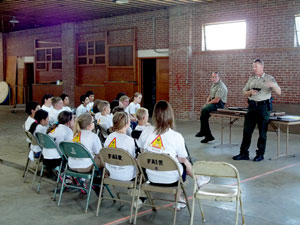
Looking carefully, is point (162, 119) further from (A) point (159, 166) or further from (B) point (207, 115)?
(B) point (207, 115)

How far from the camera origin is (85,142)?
4.86 metres

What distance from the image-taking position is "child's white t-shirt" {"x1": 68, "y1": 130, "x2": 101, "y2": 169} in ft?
15.7

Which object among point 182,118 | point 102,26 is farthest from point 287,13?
point 102,26

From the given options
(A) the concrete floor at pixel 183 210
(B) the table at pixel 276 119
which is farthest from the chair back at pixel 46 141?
(B) the table at pixel 276 119

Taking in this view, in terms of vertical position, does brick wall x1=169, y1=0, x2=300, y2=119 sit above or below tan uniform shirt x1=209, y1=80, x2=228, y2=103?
above

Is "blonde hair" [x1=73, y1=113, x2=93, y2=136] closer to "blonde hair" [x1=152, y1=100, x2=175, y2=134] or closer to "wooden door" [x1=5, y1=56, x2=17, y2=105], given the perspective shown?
"blonde hair" [x1=152, y1=100, x2=175, y2=134]

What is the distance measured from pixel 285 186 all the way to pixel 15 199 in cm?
368

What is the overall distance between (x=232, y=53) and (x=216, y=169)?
9.22 metres

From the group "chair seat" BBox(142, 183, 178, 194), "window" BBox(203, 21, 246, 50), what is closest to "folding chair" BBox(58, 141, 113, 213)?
"chair seat" BBox(142, 183, 178, 194)

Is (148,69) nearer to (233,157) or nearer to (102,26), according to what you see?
(102,26)

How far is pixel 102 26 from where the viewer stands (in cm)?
1648

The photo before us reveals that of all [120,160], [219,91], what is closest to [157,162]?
[120,160]

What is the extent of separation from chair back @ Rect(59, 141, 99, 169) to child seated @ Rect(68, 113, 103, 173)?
0.39 feet

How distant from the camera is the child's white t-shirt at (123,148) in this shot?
4.34 m
